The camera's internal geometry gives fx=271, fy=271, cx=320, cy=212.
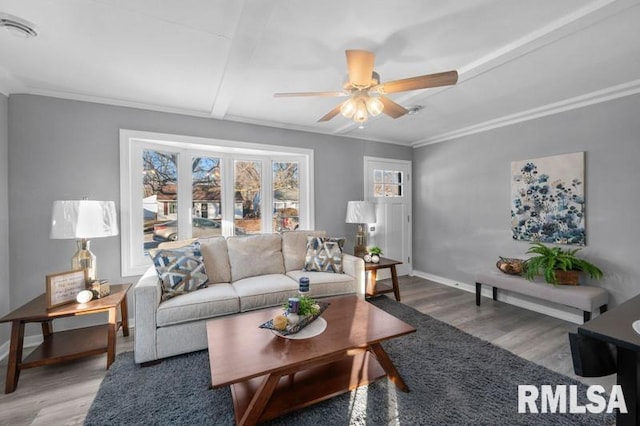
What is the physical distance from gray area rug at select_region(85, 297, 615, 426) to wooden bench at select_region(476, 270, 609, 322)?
976mm

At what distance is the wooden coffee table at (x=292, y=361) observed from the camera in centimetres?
148

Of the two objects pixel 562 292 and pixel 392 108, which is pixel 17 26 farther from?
pixel 562 292

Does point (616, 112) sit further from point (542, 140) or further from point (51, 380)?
point (51, 380)

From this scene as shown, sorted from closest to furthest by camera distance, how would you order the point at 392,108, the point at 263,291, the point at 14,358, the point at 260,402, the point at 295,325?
the point at 260,402, the point at 295,325, the point at 14,358, the point at 392,108, the point at 263,291

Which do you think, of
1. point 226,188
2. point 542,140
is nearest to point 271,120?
point 226,188

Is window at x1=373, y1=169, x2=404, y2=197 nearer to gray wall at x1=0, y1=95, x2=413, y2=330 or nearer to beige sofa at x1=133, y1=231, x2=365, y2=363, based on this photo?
beige sofa at x1=133, y1=231, x2=365, y2=363

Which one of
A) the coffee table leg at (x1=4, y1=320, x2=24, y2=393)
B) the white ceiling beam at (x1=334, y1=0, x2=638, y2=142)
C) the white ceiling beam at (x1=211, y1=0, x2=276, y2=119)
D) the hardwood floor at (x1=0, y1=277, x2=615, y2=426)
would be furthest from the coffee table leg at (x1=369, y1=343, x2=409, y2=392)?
the coffee table leg at (x1=4, y1=320, x2=24, y2=393)

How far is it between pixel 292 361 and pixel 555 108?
384cm

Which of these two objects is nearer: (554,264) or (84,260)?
(84,260)

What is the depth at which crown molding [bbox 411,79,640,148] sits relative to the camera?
2606 millimetres

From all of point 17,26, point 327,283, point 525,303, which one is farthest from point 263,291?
point 525,303

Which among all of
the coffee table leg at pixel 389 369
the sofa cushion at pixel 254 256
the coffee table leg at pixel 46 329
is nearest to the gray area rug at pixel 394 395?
the coffee table leg at pixel 389 369

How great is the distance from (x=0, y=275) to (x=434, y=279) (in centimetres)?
527

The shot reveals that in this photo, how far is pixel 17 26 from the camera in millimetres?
1657
